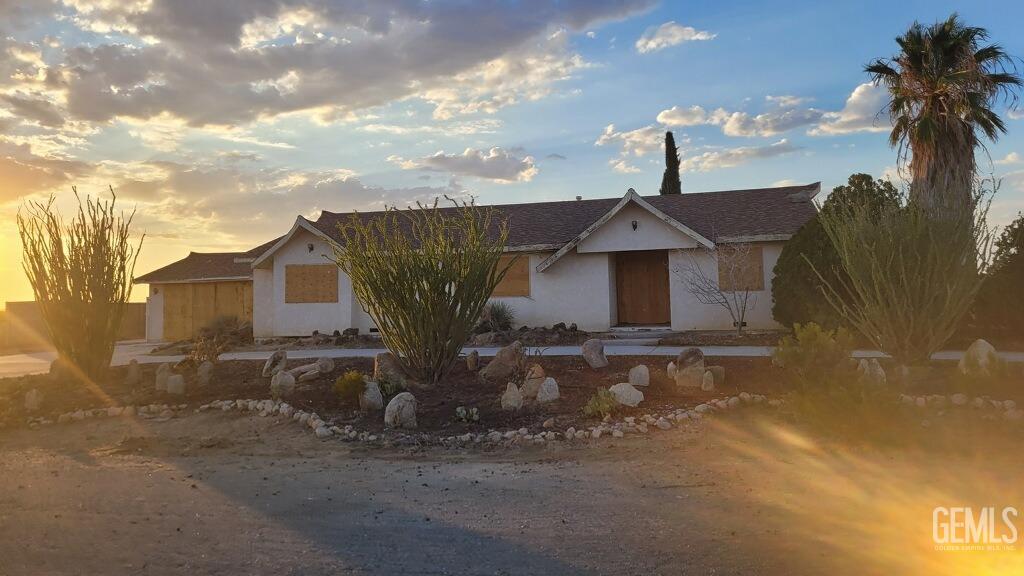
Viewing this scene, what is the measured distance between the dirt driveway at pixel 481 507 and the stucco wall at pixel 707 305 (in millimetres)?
11298

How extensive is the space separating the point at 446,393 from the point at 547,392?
1539mm

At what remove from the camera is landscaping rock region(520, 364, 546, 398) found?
31.0ft

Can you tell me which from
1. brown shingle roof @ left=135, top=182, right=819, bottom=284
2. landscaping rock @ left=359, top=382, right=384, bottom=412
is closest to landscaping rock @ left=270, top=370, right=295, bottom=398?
landscaping rock @ left=359, top=382, right=384, bottom=412

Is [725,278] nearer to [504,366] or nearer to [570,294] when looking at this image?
[570,294]

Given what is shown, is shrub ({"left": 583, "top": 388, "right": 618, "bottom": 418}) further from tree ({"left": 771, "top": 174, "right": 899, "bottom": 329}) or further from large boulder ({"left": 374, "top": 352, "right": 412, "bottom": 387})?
tree ({"left": 771, "top": 174, "right": 899, "bottom": 329})

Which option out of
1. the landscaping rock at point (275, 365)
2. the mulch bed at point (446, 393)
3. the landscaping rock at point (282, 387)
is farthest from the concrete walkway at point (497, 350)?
the landscaping rock at point (282, 387)

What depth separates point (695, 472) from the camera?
620 cm

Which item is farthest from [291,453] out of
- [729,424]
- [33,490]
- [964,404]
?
[964,404]

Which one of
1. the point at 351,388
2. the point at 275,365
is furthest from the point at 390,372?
the point at 275,365

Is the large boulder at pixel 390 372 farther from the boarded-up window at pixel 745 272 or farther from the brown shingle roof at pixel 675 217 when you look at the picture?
the boarded-up window at pixel 745 272

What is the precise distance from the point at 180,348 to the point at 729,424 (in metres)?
16.7

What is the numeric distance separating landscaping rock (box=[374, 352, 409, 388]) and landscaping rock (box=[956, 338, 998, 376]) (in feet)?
24.1

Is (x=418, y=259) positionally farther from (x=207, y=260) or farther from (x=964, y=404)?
(x=207, y=260)

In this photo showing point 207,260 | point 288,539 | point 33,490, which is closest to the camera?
point 288,539
